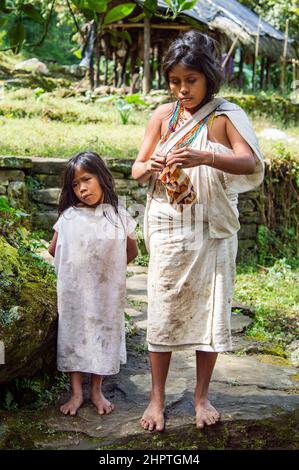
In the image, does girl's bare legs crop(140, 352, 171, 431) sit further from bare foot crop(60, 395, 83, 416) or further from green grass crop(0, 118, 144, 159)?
green grass crop(0, 118, 144, 159)

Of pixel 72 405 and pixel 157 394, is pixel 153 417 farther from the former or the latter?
pixel 72 405

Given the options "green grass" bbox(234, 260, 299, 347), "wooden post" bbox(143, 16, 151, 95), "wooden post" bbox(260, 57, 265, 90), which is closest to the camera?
"green grass" bbox(234, 260, 299, 347)

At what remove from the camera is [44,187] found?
675cm

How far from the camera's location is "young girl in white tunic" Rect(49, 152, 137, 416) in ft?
9.33

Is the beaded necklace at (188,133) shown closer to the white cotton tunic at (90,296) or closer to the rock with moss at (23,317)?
the white cotton tunic at (90,296)

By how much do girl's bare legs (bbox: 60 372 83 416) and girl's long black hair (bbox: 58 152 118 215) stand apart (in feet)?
2.51

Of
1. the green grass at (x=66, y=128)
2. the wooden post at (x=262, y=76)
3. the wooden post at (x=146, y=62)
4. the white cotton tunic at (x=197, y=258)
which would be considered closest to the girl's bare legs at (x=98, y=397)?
the white cotton tunic at (x=197, y=258)

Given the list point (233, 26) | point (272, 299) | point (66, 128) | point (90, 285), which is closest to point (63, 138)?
point (66, 128)

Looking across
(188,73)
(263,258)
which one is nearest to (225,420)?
(188,73)

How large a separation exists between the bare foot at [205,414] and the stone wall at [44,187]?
13.0 ft

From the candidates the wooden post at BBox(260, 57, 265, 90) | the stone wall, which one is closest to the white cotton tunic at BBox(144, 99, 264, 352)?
the stone wall

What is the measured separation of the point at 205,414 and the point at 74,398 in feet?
1.93

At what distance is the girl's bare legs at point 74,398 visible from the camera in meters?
2.78
